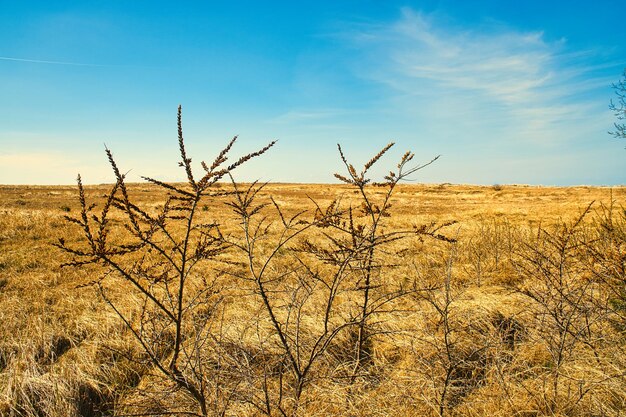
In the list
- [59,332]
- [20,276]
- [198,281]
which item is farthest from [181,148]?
[20,276]

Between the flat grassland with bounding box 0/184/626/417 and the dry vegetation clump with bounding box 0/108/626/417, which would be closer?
the dry vegetation clump with bounding box 0/108/626/417

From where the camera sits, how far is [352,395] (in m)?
2.96

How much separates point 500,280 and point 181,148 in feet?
21.5

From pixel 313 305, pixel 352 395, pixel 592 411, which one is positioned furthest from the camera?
pixel 313 305

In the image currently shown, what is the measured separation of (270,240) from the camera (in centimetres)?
1142

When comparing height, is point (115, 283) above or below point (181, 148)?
below

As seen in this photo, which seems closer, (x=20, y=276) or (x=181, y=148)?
(x=181, y=148)

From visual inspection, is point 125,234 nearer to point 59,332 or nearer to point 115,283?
point 115,283

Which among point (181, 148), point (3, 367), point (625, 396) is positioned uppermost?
point (181, 148)

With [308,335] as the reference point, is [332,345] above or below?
below

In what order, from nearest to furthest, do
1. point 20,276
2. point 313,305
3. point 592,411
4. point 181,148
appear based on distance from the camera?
point 181,148
point 592,411
point 313,305
point 20,276

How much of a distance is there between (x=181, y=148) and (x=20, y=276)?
772 centimetres

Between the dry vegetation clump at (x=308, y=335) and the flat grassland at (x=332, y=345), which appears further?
the flat grassland at (x=332, y=345)

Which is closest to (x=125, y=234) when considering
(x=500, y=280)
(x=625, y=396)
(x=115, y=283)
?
(x=115, y=283)
